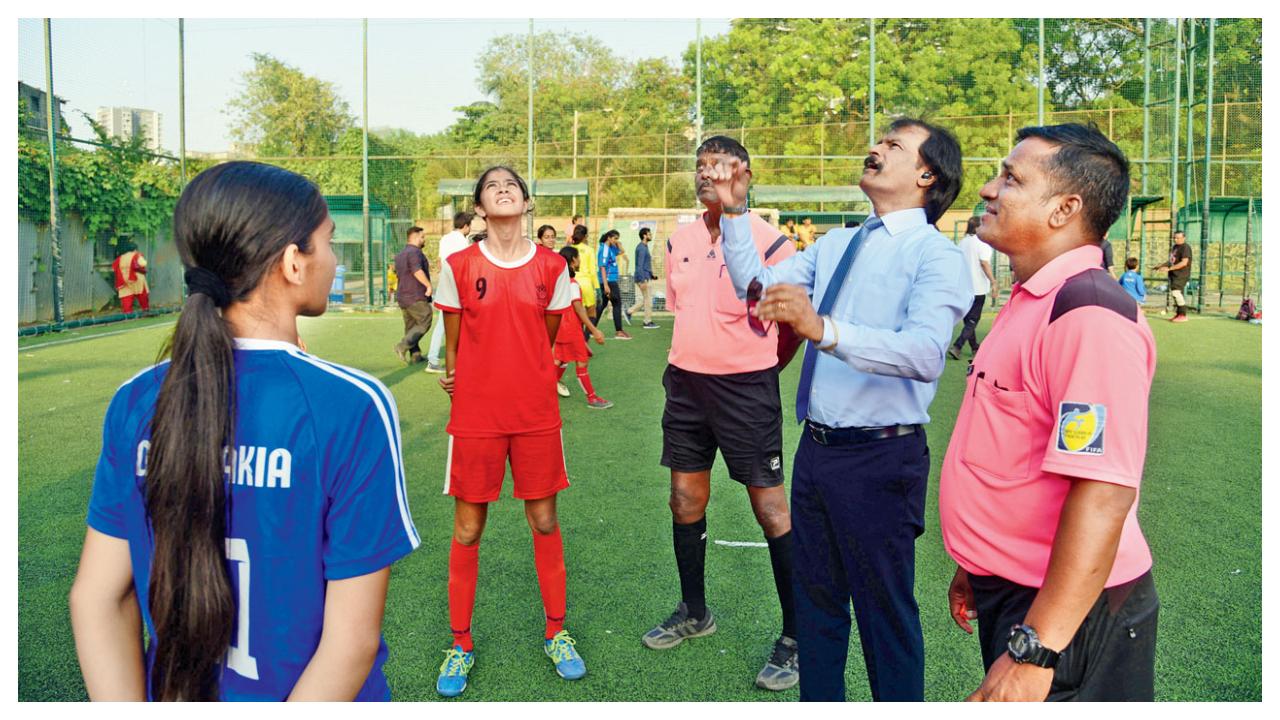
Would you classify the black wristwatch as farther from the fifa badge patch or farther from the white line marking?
the white line marking

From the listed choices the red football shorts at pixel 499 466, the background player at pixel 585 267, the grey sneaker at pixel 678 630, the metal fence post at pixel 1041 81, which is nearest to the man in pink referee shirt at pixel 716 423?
the grey sneaker at pixel 678 630

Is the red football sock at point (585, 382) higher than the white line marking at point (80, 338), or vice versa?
the white line marking at point (80, 338)

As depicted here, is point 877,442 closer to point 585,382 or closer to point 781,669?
point 781,669

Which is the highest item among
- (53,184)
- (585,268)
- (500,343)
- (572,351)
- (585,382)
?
(53,184)

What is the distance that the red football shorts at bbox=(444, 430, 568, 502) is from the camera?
3.79m

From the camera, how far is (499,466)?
12.6 feet

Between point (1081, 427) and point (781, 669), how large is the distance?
215 cm

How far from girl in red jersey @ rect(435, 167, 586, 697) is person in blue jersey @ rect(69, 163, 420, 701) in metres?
2.11

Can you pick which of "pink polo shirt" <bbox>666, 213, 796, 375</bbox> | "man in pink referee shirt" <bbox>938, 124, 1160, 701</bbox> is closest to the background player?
"pink polo shirt" <bbox>666, 213, 796, 375</bbox>

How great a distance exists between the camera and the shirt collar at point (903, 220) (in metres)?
2.82

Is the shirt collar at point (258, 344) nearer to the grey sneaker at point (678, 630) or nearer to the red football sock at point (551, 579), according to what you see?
the red football sock at point (551, 579)

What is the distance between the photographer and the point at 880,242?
2826 millimetres

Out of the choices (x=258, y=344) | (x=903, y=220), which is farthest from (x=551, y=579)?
(x=258, y=344)

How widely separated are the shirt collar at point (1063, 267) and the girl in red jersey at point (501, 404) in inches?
89.5
